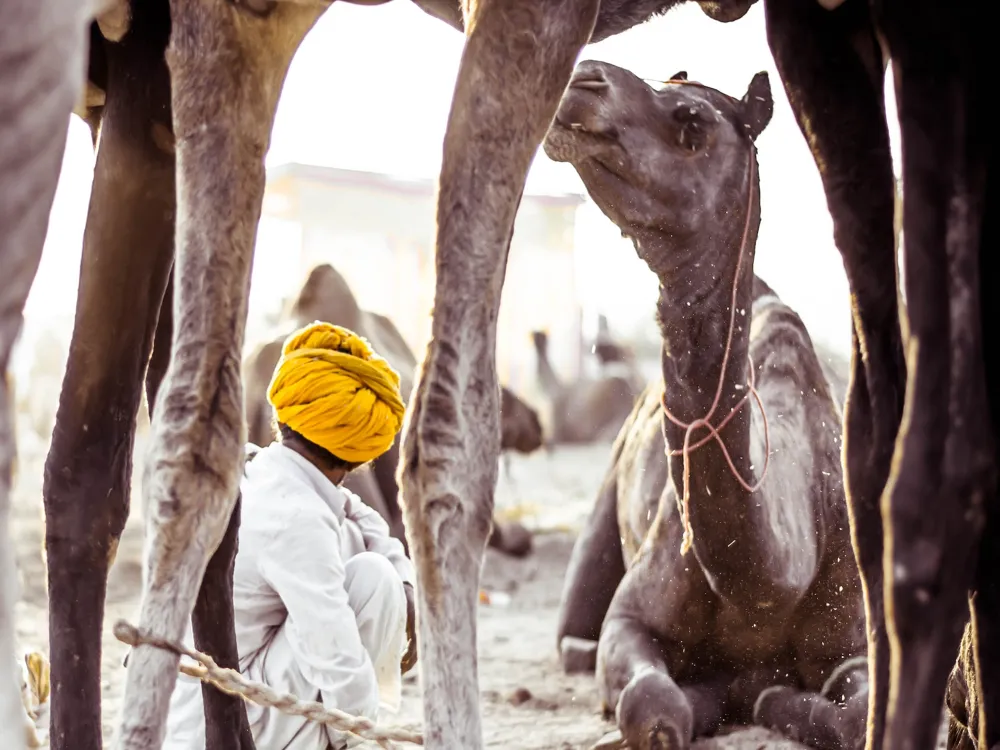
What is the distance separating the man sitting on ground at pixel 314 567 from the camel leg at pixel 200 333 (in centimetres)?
112

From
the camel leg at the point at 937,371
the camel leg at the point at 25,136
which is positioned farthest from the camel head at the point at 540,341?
the camel leg at the point at 25,136

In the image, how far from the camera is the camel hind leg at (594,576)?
5238 millimetres

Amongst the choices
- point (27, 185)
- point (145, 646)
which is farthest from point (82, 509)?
point (27, 185)

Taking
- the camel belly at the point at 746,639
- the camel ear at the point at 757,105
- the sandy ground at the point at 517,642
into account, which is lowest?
the sandy ground at the point at 517,642

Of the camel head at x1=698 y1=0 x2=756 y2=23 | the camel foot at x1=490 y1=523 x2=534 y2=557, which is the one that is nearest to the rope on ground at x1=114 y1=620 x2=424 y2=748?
the camel head at x1=698 y1=0 x2=756 y2=23

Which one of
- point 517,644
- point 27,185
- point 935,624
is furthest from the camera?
point 517,644

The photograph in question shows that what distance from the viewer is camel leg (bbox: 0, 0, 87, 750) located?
1.37 meters

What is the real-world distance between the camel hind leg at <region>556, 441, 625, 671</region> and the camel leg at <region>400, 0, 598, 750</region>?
3.41m

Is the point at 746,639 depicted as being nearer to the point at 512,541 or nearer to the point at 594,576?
the point at 594,576

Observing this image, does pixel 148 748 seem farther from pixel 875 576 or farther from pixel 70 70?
pixel 875 576

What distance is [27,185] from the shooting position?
1419mm

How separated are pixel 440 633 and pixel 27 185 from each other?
0.82 meters

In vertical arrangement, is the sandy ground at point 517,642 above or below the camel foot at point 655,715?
below

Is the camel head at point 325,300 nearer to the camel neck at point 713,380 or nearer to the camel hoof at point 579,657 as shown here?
the camel hoof at point 579,657
